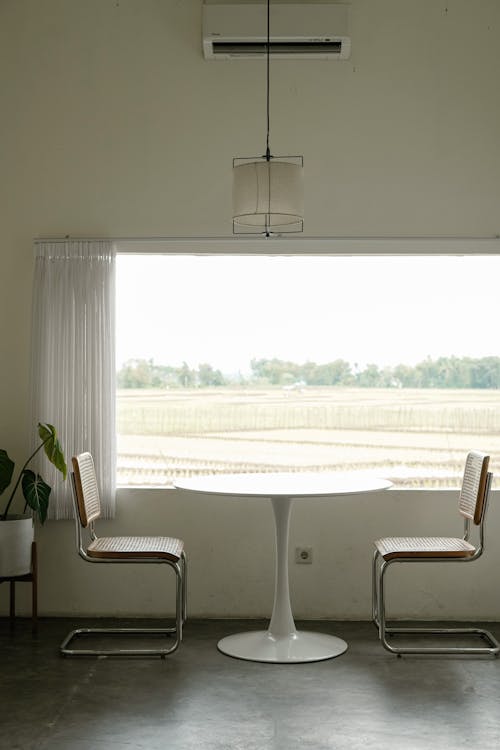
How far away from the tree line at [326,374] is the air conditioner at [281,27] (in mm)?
1672

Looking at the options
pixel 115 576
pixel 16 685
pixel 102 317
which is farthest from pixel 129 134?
pixel 16 685

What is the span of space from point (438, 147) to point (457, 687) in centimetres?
278

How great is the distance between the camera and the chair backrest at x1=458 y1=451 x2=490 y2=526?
434 cm

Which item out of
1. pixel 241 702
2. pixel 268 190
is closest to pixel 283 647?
pixel 241 702

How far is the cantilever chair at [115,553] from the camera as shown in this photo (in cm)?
420

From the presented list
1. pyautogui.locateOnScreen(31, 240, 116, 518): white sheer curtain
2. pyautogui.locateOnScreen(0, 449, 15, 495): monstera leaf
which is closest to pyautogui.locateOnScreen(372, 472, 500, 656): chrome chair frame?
pyautogui.locateOnScreen(31, 240, 116, 518): white sheer curtain

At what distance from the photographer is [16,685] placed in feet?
12.6

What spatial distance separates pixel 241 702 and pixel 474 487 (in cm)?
156

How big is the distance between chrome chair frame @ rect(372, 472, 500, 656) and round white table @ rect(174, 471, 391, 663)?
252 mm

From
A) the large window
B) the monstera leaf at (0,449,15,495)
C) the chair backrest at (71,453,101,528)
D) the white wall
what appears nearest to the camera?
the chair backrest at (71,453,101,528)

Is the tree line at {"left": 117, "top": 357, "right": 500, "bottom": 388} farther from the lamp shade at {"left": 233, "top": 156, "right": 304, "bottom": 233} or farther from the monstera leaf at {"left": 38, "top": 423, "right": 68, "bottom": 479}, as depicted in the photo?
the lamp shade at {"left": 233, "top": 156, "right": 304, "bottom": 233}

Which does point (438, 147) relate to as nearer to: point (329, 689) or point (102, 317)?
point (102, 317)

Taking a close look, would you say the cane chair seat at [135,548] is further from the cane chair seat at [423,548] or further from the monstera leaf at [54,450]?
the cane chair seat at [423,548]

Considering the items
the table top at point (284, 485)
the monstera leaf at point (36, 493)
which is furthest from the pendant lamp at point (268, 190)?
the monstera leaf at point (36, 493)
